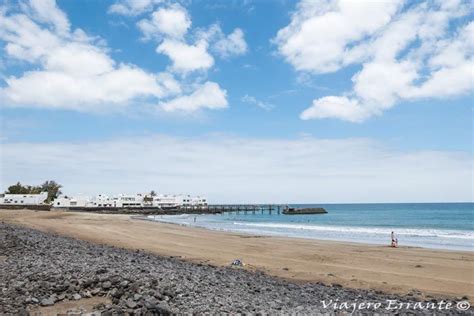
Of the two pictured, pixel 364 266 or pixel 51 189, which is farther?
pixel 51 189

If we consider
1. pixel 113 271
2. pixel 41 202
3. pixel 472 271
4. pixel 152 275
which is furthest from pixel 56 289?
pixel 41 202

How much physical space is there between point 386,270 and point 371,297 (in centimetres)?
566

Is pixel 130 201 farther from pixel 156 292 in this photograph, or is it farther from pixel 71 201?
pixel 156 292

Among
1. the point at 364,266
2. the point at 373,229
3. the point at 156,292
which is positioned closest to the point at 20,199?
the point at 373,229

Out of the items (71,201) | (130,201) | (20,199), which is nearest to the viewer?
(20,199)

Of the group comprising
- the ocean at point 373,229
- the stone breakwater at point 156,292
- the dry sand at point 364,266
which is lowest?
the ocean at point 373,229

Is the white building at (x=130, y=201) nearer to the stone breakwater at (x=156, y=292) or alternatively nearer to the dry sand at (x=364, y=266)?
the dry sand at (x=364, y=266)

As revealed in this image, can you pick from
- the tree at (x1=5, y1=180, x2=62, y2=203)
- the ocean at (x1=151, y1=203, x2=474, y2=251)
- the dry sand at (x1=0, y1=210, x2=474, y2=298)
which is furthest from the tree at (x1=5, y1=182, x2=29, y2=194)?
the dry sand at (x1=0, y1=210, x2=474, y2=298)

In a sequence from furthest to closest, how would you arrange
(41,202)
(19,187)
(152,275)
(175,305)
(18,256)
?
(19,187) → (41,202) → (18,256) → (152,275) → (175,305)

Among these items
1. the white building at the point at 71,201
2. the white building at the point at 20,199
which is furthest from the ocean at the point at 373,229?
the white building at the point at 71,201

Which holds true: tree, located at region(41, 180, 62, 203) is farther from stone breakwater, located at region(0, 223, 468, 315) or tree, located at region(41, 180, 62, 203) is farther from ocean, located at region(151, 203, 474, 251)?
stone breakwater, located at region(0, 223, 468, 315)

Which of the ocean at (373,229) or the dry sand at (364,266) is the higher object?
the dry sand at (364,266)

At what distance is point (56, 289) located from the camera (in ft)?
25.8

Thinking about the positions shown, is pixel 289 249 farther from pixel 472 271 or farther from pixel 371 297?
pixel 371 297
